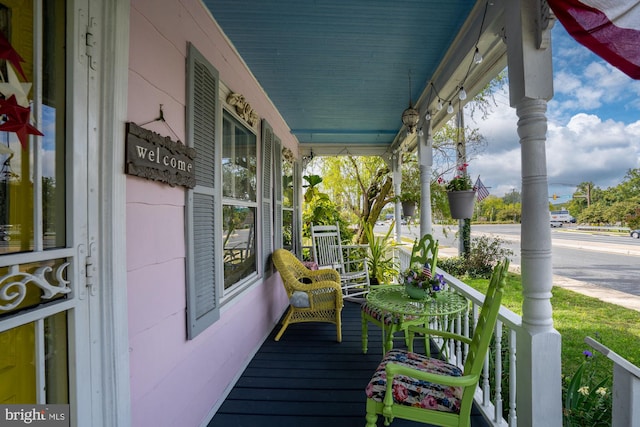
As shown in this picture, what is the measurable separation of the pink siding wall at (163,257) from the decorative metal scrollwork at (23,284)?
0.27 m

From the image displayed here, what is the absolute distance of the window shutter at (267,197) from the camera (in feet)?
10.8

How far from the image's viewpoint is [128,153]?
1.18 metres

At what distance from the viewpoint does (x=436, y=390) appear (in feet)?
4.88

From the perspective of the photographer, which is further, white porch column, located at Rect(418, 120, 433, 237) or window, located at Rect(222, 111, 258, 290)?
white porch column, located at Rect(418, 120, 433, 237)

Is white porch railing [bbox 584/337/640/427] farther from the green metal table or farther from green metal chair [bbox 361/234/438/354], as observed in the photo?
green metal chair [bbox 361/234/438/354]

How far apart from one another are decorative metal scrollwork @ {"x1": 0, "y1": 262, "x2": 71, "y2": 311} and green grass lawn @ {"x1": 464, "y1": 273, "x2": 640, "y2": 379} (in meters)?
3.21

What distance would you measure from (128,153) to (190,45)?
2.97 feet

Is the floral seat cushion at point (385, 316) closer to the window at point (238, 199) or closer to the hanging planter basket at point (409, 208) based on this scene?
the window at point (238, 199)

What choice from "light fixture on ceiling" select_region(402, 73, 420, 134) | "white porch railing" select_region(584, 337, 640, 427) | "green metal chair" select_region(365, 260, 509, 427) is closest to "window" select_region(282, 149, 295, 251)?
"light fixture on ceiling" select_region(402, 73, 420, 134)

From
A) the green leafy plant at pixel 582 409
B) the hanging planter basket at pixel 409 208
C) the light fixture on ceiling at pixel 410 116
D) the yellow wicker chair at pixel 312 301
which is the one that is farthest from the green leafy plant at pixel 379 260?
the green leafy plant at pixel 582 409

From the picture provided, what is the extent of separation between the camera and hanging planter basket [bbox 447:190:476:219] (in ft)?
8.80

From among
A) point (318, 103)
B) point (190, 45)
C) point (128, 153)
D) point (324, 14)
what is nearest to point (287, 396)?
point (128, 153)

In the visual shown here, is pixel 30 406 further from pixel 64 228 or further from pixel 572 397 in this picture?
pixel 572 397
